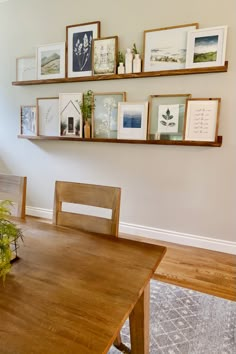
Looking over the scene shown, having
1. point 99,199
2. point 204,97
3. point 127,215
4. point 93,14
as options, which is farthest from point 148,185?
point 93,14

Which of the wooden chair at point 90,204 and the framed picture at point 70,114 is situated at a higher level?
the framed picture at point 70,114

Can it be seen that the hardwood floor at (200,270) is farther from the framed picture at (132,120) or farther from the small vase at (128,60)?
the small vase at (128,60)

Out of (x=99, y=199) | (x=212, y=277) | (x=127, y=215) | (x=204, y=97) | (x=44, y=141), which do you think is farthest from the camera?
(x=44, y=141)

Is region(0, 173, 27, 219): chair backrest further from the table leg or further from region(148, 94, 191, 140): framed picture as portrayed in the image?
region(148, 94, 191, 140): framed picture

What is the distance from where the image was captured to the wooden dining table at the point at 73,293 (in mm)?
617

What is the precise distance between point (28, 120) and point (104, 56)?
1.26 m

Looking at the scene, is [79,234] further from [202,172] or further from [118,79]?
[118,79]

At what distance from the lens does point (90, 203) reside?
135 cm

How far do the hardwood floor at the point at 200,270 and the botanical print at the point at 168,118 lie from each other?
1183mm

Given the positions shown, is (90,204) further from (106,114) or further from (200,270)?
(106,114)

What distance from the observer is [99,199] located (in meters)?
1.33

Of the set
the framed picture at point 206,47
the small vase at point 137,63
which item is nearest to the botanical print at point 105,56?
the small vase at point 137,63

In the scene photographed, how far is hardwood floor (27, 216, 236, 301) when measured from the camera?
6.46ft

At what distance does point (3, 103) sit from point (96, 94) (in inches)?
56.8
